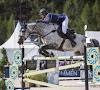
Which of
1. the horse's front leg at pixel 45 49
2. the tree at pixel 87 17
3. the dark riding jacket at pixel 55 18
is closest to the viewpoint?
the dark riding jacket at pixel 55 18

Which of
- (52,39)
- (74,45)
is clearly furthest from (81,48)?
(52,39)

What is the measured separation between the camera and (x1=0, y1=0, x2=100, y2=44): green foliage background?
21.8 meters

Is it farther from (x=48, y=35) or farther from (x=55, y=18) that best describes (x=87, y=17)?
(x=55, y=18)

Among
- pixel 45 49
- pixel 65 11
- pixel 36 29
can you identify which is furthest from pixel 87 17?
pixel 45 49

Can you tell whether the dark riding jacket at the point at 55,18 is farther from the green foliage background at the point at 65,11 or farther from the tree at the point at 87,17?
the tree at the point at 87,17

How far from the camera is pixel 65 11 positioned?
78.5ft

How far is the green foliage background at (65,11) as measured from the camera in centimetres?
2182

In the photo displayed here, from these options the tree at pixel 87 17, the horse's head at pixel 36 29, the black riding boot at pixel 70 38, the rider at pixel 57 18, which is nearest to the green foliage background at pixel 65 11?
the tree at pixel 87 17

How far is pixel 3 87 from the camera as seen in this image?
15.1ft

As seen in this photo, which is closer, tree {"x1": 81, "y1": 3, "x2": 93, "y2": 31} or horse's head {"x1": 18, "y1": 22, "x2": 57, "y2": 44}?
horse's head {"x1": 18, "y1": 22, "x2": 57, "y2": 44}

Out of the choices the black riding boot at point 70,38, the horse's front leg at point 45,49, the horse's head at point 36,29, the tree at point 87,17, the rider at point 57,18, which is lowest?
the horse's front leg at point 45,49

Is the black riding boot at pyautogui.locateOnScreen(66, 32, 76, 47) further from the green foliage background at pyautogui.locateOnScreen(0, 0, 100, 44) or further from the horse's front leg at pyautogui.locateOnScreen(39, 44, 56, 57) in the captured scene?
the green foliage background at pyautogui.locateOnScreen(0, 0, 100, 44)

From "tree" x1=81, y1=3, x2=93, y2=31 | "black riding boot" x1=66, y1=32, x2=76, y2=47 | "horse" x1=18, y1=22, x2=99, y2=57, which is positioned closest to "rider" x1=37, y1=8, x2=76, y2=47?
"black riding boot" x1=66, y1=32, x2=76, y2=47

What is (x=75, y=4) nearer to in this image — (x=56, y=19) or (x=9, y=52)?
(x=9, y=52)
